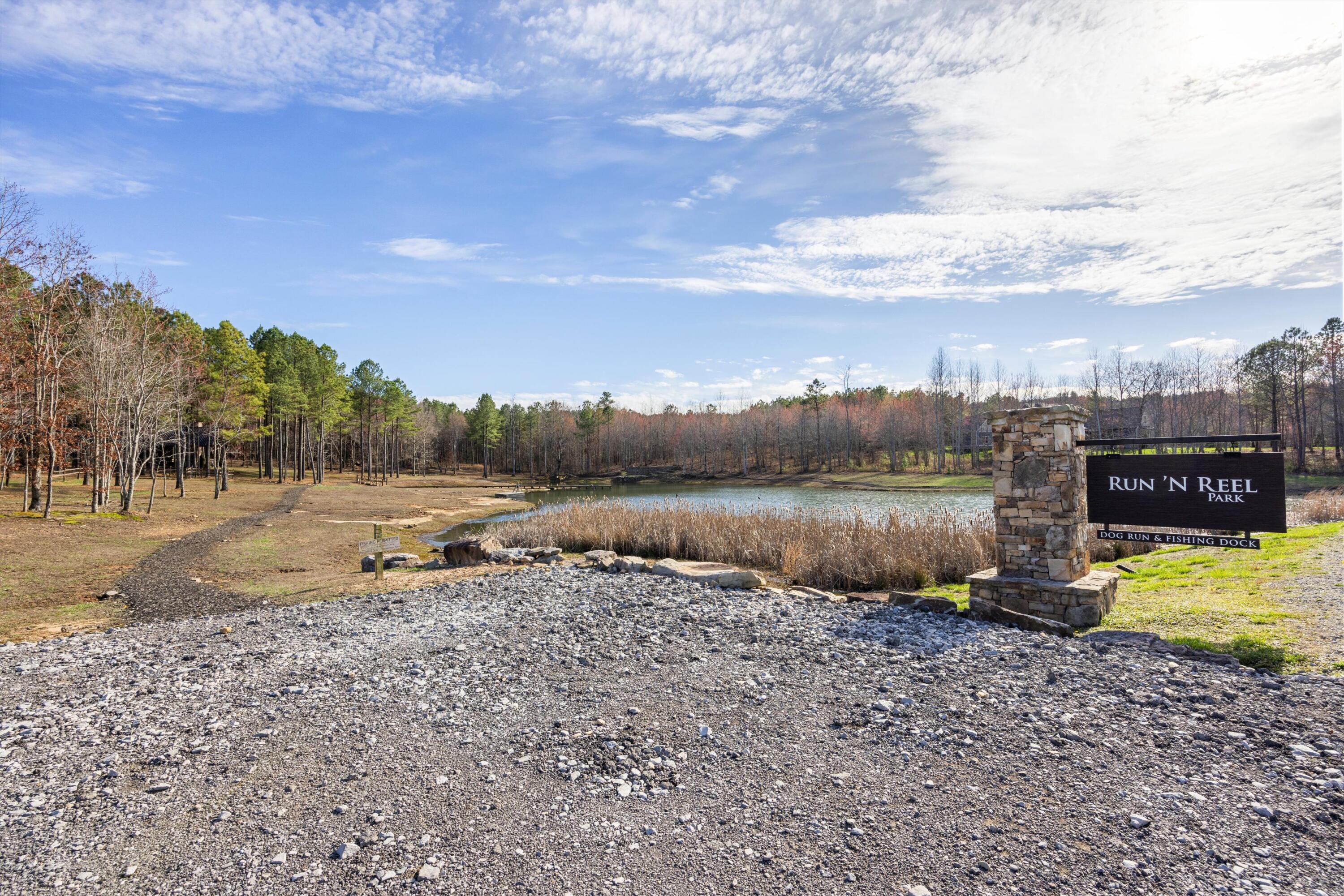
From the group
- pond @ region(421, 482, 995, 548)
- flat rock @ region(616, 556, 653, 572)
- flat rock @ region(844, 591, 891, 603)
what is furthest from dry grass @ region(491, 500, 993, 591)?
flat rock @ region(616, 556, 653, 572)

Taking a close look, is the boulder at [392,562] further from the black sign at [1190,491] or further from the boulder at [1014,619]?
the black sign at [1190,491]

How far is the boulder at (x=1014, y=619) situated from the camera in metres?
7.61

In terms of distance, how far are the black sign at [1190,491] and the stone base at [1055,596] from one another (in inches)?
37.4

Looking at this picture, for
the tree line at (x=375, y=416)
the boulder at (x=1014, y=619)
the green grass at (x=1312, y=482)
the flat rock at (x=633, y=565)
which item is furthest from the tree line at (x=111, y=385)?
the green grass at (x=1312, y=482)

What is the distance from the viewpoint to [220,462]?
34.3 m

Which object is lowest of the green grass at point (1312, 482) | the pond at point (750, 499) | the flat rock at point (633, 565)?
the pond at point (750, 499)

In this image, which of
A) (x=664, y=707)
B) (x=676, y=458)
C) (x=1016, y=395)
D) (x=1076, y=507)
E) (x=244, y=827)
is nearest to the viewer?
(x=244, y=827)

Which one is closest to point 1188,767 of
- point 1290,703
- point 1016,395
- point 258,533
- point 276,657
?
point 1290,703

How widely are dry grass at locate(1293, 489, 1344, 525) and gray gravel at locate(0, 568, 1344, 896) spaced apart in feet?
57.2

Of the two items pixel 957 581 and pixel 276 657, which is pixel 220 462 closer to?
pixel 276 657

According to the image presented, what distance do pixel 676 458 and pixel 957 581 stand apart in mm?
75934

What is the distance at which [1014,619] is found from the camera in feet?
26.1

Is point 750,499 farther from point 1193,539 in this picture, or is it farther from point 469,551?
point 1193,539

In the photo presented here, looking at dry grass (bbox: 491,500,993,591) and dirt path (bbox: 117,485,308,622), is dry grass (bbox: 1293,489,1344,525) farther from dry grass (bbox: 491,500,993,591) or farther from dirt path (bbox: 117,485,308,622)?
dirt path (bbox: 117,485,308,622)
